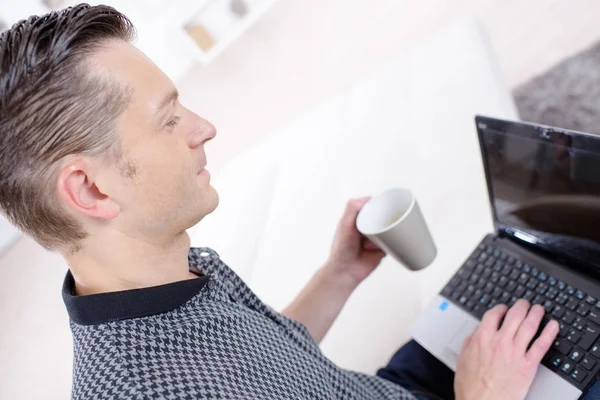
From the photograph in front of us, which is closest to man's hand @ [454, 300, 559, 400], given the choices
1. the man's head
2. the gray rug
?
the man's head

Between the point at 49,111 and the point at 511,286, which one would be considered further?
the point at 511,286

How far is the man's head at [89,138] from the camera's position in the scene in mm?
654

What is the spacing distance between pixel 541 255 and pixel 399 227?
0.25 metres

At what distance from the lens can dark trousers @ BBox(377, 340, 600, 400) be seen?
0.98 metres

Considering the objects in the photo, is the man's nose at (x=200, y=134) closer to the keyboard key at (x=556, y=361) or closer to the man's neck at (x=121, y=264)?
the man's neck at (x=121, y=264)

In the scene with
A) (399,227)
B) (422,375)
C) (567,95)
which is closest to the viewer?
(399,227)

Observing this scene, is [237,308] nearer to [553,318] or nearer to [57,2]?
[553,318]

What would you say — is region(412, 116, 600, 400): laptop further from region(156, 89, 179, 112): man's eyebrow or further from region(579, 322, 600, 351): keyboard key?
region(156, 89, 179, 112): man's eyebrow

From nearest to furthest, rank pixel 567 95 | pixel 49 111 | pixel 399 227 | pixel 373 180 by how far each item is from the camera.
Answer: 1. pixel 49 111
2. pixel 399 227
3. pixel 373 180
4. pixel 567 95

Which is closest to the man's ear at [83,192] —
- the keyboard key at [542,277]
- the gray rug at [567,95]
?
the keyboard key at [542,277]

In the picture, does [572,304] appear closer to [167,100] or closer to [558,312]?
[558,312]

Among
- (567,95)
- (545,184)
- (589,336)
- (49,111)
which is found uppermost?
(567,95)

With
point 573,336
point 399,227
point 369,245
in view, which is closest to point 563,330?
point 573,336

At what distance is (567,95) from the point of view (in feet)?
5.76
